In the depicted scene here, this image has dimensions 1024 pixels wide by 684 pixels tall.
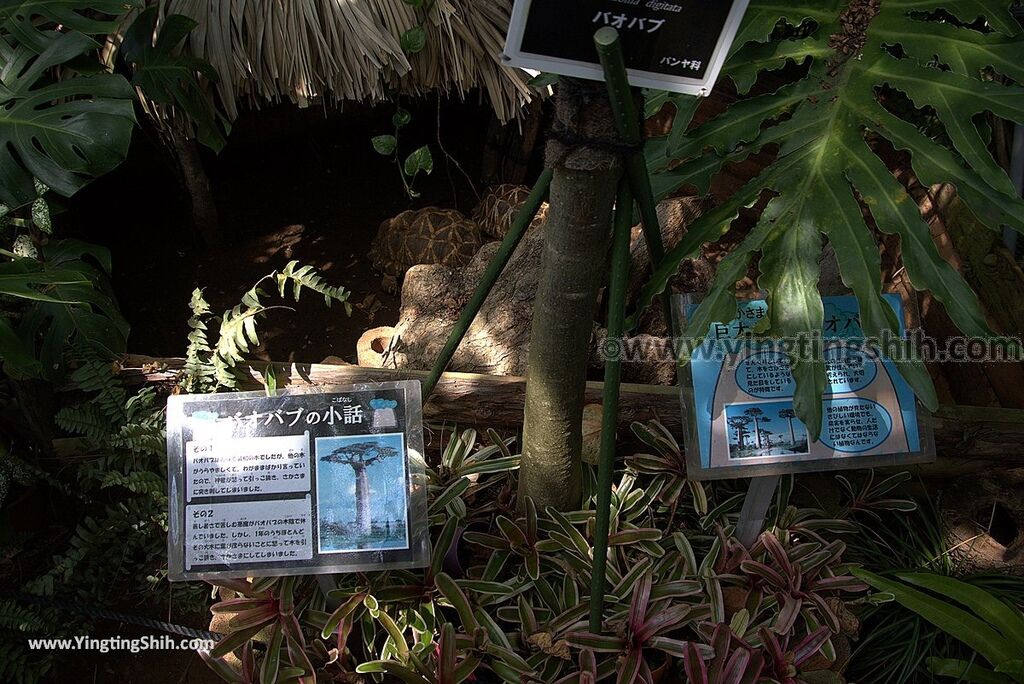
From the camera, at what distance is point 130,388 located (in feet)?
8.84

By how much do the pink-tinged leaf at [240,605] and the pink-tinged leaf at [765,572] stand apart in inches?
49.4

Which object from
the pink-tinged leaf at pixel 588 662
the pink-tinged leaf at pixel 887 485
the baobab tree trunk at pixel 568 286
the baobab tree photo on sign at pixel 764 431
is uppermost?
the baobab tree trunk at pixel 568 286

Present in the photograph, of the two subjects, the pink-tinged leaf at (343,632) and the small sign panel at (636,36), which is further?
the pink-tinged leaf at (343,632)

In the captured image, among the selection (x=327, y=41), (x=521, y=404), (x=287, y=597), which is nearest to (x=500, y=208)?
(x=327, y=41)

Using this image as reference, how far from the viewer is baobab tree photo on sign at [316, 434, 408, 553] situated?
6.52 ft

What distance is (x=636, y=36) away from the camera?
144 centimetres

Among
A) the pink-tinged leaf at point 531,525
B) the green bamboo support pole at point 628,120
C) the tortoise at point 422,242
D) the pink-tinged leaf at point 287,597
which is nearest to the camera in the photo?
the green bamboo support pole at point 628,120

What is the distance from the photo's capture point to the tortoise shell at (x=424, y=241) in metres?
3.58

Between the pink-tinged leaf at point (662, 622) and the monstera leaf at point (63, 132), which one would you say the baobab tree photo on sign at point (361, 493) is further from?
the monstera leaf at point (63, 132)

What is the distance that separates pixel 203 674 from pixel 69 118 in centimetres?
168

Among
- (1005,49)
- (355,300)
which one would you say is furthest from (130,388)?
(1005,49)

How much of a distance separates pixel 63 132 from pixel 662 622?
204 centimetres

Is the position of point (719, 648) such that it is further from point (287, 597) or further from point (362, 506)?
point (287, 597)

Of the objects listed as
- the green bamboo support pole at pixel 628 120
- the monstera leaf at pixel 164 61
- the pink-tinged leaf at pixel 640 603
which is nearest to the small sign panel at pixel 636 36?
the green bamboo support pole at pixel 628 120
